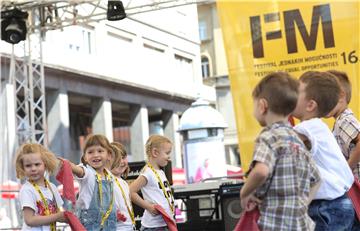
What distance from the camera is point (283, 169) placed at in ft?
11.1

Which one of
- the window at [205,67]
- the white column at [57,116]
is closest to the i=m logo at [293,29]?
the white column at [57,116]

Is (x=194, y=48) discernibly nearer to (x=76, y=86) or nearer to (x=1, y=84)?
(x=76, y=86)

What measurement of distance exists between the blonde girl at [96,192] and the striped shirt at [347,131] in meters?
1.65

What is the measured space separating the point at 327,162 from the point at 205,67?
43.8 m

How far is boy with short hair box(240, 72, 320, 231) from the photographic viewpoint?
11.0ft

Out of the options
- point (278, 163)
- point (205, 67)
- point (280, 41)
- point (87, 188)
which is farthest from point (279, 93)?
point (205, 67)

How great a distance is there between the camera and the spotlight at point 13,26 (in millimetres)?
14570

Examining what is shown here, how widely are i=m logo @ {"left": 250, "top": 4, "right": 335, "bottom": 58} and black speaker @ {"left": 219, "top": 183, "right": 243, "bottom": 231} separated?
8.11 ft

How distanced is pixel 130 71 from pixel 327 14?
68.5 ft

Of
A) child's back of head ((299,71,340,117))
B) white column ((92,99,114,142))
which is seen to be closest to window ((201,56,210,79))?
white column ((92,99,114,142))

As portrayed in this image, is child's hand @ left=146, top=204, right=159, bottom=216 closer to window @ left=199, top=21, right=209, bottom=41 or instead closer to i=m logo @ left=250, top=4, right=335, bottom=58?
i=m logo @ left=250, top=4, right=335, bottom=58

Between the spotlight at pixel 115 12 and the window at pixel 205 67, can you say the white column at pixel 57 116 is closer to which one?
the spotlight at pixel 115 12

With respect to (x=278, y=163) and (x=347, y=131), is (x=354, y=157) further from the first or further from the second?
(x=278, y=163)

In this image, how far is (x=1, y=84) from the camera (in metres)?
24.0
